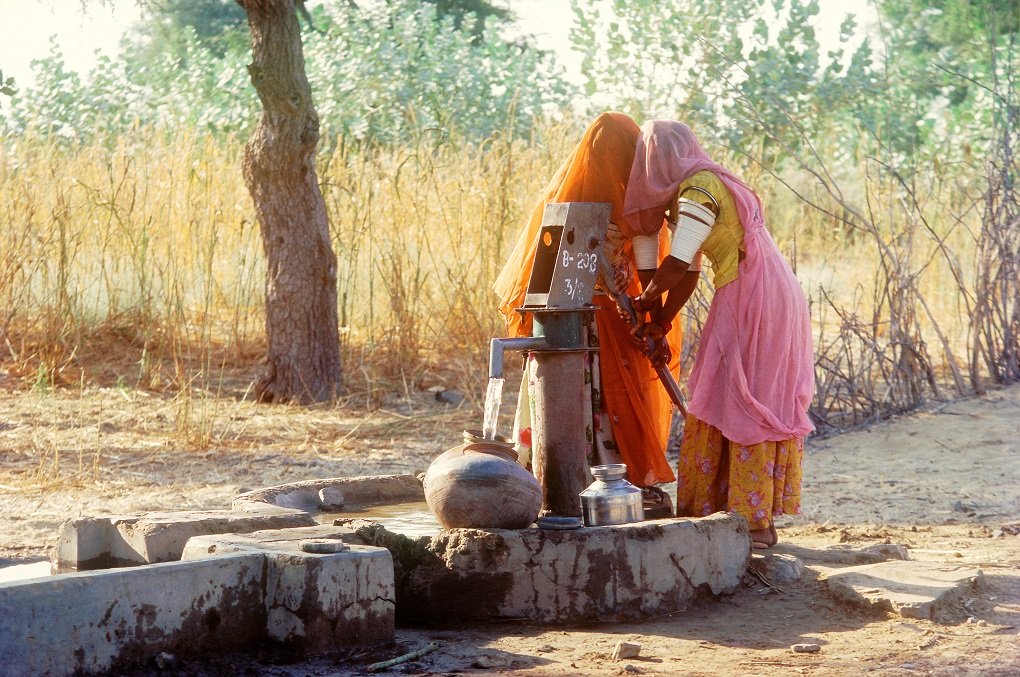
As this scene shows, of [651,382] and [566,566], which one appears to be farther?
[651,382]

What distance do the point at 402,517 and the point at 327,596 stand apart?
44.7 inches

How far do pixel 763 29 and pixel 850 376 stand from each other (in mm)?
8925

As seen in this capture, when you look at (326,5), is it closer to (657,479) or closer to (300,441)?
(300,441)

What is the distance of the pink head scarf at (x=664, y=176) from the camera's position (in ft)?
14.1

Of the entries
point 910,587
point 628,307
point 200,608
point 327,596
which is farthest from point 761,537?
point 200,608

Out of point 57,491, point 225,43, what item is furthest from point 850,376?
point 225,43

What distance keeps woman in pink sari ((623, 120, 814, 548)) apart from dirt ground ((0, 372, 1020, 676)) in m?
0.33

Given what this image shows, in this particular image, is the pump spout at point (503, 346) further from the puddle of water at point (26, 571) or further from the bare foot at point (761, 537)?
the puddle of water at point (26, 571)

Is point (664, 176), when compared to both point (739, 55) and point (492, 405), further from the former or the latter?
point (739, 55)

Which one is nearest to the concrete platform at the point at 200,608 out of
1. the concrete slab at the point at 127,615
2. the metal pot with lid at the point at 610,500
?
the concrete slab at the point at 127,615

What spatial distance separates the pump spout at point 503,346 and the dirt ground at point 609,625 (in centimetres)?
74

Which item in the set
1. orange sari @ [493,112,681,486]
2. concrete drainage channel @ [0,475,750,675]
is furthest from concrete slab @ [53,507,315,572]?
orange sari @ [493,112,681,486]

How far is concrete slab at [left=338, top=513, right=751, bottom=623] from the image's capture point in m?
3.62

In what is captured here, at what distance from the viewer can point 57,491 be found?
5625 mm
